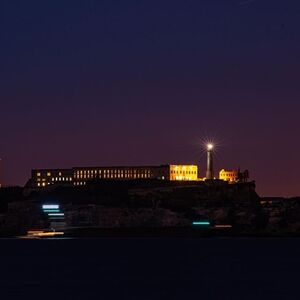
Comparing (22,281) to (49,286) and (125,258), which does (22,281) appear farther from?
(125,258)

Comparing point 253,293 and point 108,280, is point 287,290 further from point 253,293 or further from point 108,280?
point 108,280

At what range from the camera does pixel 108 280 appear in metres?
87.4

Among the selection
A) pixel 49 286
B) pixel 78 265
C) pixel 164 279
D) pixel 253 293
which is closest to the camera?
pixel 253 293

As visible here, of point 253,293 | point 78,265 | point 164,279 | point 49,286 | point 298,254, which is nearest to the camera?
point 253,293

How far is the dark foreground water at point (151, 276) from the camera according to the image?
7638 centimetres

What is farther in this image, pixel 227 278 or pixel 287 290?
pixel 227 278

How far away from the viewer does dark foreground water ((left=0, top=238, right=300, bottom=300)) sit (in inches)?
3007

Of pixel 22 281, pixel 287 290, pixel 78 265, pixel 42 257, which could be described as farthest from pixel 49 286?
pixel 42 257

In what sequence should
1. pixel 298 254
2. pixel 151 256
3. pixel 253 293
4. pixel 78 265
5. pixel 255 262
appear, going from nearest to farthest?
pixel 253 293, pixel 78 265, pixel 255 262, pixel 151 256, pixel 298 254

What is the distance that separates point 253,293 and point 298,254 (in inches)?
2442

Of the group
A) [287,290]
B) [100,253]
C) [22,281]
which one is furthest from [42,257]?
[287,290]

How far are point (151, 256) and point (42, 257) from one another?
43.5 feet

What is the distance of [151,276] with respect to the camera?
92.1m

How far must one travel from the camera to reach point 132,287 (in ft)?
266
